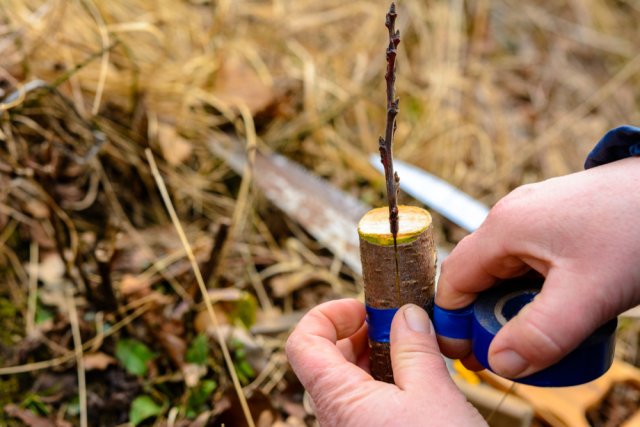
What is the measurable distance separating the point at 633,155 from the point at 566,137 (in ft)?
6.58

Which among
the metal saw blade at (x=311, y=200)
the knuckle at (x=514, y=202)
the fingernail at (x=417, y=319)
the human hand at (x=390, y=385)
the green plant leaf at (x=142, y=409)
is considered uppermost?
the knuckle at (x=514, y=202)

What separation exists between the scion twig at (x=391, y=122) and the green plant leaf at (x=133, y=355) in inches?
32.5

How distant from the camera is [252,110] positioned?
2.27 meters

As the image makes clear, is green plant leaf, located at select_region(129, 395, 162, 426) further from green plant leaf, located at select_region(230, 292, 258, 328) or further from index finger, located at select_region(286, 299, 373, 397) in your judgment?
index finger, located at select_region(286, 299, 373, 397)

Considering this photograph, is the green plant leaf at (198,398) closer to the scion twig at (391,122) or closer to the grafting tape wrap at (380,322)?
the grafting tape wrap at (380,322)

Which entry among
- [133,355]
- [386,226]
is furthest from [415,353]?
[133,355]

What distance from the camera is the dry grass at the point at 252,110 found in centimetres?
171

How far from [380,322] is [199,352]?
2.14 ft

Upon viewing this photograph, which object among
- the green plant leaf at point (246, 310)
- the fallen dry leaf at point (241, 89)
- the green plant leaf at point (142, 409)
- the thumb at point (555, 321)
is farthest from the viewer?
the fallen dry leaf at point (241, 89)

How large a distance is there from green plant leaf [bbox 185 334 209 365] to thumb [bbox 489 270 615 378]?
2.85 ft

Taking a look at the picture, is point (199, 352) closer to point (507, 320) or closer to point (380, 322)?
point (380, 322)

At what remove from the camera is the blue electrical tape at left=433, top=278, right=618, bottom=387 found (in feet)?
2.78

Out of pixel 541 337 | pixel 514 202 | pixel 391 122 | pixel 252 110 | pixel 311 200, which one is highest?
pixel 391 122

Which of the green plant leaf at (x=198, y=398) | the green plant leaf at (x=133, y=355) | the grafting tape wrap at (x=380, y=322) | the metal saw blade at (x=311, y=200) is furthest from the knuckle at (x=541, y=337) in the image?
the metal saw blade at (x=311, y=200)
